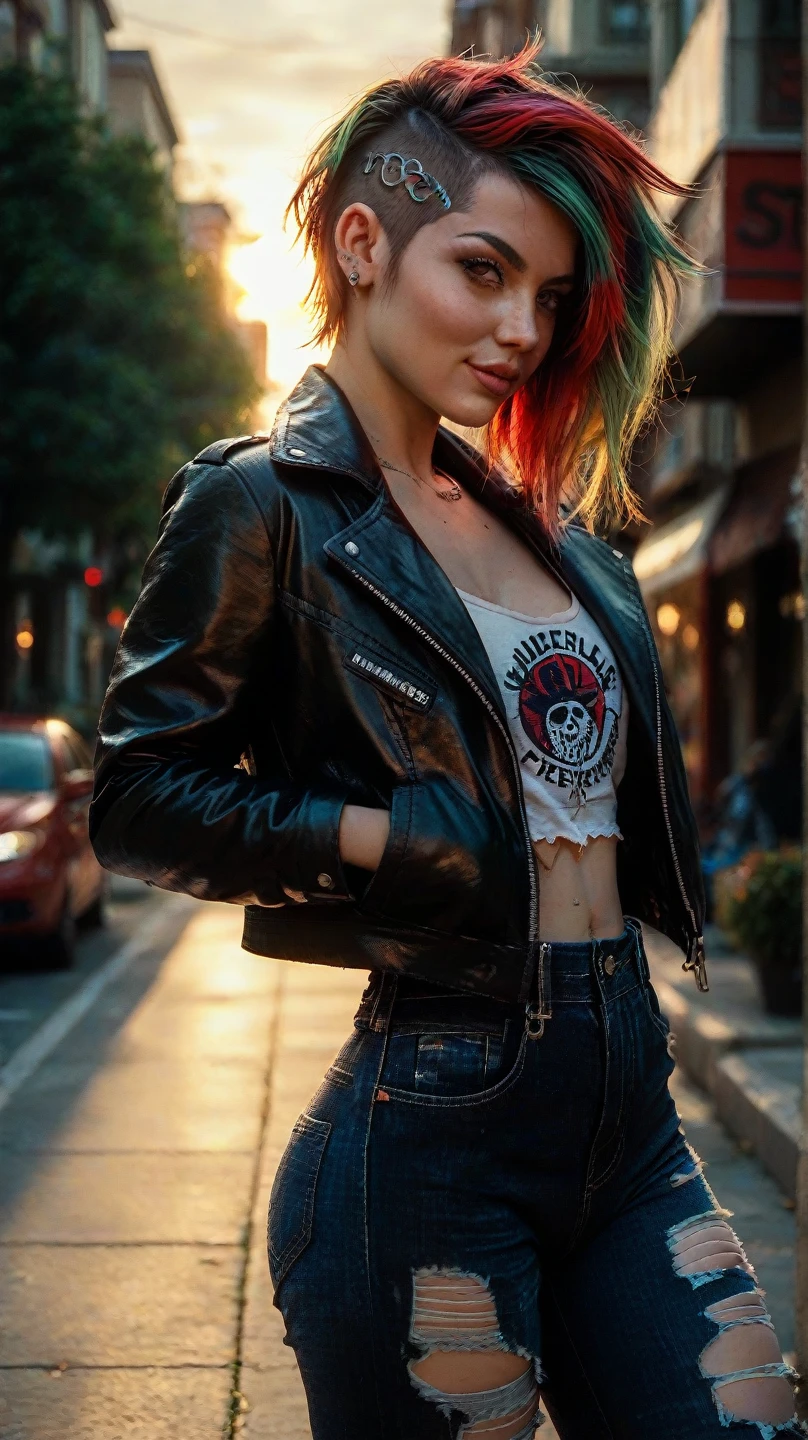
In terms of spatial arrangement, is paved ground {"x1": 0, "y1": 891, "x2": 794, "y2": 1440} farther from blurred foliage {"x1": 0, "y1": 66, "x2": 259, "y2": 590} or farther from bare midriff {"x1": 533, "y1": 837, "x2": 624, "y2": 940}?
blurred foliage {"x1": 0, "y1": 66, "x2": 259, "y2": 590}

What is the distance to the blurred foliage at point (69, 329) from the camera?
2253 centimetres

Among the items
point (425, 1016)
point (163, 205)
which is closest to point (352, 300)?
point (425, 1016)

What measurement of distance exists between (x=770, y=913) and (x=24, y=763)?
18.7 feet

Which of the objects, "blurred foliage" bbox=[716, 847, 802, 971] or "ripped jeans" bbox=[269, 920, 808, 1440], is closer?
"ripped jeans" bbox=[269, 920, 808, 1440]

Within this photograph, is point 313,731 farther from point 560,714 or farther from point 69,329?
point 69,329

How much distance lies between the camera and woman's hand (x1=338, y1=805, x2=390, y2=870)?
1.79 metres

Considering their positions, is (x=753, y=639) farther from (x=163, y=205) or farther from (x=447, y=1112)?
(x=447, y=1112)

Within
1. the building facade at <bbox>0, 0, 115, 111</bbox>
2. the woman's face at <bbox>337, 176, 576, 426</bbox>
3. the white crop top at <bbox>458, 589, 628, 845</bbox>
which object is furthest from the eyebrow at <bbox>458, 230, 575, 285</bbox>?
the building facade at <bbox>0, 0, 115, 111</bbox>

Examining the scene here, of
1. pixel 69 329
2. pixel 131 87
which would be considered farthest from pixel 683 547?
pixel 131 87

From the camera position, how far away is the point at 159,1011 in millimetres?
9609

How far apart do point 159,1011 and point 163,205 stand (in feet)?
63.0

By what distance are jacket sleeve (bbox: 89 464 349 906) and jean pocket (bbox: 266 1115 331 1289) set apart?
25cm

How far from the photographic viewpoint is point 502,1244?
181 centimetres

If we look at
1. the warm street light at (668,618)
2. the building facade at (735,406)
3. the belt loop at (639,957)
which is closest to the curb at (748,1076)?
the building facade at (735,406)
